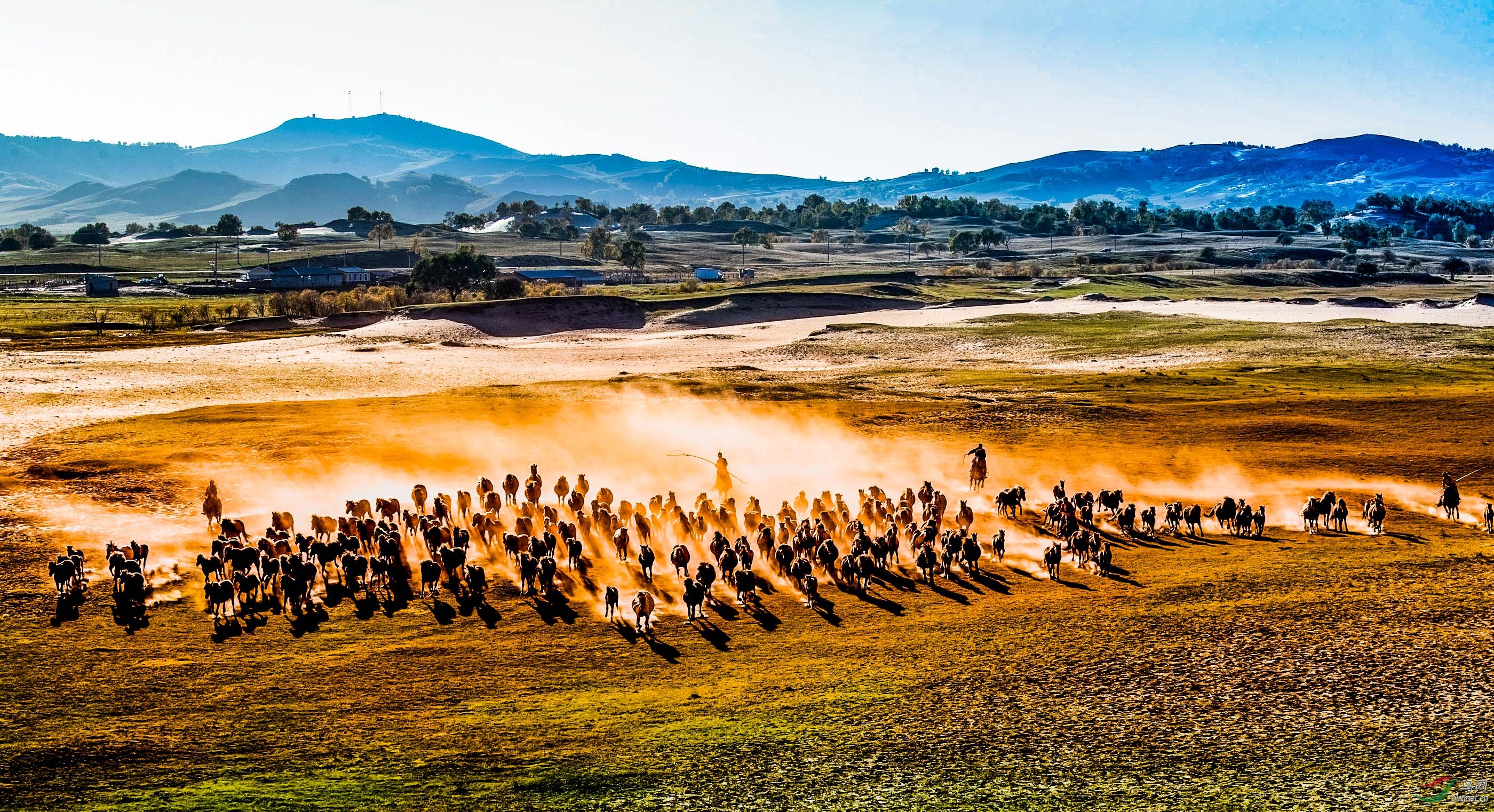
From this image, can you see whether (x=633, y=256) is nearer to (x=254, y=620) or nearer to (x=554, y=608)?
(x=554, y=608)

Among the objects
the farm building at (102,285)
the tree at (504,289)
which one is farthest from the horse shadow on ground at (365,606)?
the farm building at (102,285)

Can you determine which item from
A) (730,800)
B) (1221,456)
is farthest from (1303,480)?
(730,800)

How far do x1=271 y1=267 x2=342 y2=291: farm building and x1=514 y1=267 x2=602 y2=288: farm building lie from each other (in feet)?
83.9

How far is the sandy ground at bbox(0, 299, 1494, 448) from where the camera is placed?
171 feet

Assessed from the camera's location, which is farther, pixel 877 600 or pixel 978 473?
pixel 978 473

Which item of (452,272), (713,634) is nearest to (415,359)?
(452,272)

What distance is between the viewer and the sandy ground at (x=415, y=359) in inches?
2055

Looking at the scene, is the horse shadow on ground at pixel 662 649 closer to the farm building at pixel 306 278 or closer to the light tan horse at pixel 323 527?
the light tan horse at pixel 323 527

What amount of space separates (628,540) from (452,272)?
10472 cm

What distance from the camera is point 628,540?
2744 centimetres

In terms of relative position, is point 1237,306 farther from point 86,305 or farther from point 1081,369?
point 86,305

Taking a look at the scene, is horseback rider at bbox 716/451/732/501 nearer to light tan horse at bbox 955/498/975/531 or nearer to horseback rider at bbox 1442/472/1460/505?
light tan horse at bbox 955/498/975/531

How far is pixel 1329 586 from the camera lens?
2444 centimetres

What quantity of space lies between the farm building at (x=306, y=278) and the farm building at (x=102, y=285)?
730 inches
